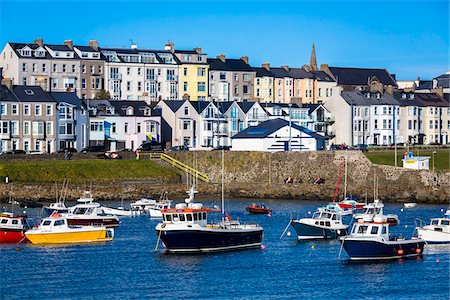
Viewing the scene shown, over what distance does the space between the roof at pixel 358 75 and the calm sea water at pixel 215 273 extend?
80.9 meters

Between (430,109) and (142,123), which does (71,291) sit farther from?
(430,109)

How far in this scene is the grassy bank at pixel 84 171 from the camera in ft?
293

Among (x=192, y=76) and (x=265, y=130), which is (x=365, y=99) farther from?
(x=192, y=76)

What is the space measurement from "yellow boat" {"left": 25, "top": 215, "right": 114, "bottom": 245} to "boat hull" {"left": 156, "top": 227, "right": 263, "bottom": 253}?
6.31 meters

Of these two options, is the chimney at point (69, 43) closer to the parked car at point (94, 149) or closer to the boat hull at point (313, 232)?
the parked car at point (94, 149)

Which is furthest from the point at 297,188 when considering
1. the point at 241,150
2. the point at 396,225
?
the point at 396,225

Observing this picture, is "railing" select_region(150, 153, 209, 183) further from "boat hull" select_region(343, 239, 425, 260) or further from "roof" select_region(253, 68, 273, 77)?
"boat hull" select_region(343, 239, 425, 260)

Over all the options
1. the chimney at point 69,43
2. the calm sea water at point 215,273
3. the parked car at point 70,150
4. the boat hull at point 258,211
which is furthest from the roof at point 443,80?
the calm sea water at point 215,273

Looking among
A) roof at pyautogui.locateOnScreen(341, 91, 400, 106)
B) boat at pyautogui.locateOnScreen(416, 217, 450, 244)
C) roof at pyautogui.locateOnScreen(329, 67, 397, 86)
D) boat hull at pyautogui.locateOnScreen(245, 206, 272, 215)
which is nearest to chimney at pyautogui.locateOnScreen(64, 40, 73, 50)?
roof at pyautogui.locateOnScreen(341, 91, 400, 106)

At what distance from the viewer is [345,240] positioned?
5181cm

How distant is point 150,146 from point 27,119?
1300 cm

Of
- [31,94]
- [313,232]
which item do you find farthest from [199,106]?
[313,232]

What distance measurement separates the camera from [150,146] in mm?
107625

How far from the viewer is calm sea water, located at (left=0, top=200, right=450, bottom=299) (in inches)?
1784
